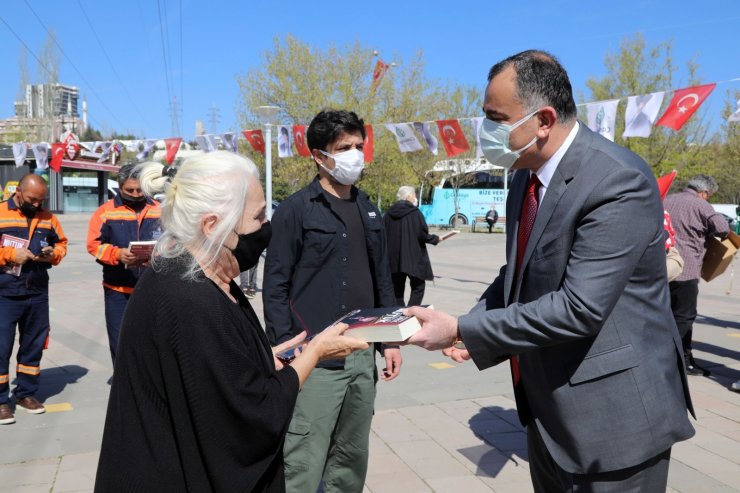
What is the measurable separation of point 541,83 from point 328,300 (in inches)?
58.8

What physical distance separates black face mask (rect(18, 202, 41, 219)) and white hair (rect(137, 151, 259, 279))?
13.9 ft

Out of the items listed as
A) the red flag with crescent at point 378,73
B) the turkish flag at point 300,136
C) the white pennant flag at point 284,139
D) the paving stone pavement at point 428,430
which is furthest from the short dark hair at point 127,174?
the red flag with crescent at point 378,73

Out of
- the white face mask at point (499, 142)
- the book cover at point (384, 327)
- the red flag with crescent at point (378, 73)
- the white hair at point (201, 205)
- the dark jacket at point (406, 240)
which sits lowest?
the dark jacket at point (406, 240)

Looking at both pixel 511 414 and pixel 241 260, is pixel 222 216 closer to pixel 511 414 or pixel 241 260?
pixel 241 260

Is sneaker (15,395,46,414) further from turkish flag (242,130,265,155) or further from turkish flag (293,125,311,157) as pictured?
turkish flag (242,130,265,155)

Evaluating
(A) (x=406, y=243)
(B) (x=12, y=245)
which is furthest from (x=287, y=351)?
(A) (x=406, y=243)

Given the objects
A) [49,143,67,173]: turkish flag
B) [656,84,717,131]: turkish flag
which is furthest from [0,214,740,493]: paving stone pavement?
[49,143,67,173]: turkish flag

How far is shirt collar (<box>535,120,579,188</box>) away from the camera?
2.14 m

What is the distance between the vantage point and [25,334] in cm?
553

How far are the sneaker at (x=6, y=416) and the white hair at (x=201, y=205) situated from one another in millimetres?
4150

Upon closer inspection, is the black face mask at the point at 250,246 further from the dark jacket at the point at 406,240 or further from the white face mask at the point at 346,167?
the dark jacket at the point at 406,240

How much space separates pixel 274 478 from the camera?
1938 mm

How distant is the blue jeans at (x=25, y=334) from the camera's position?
5344 millimetres

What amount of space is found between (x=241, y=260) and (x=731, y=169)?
39030 mm
